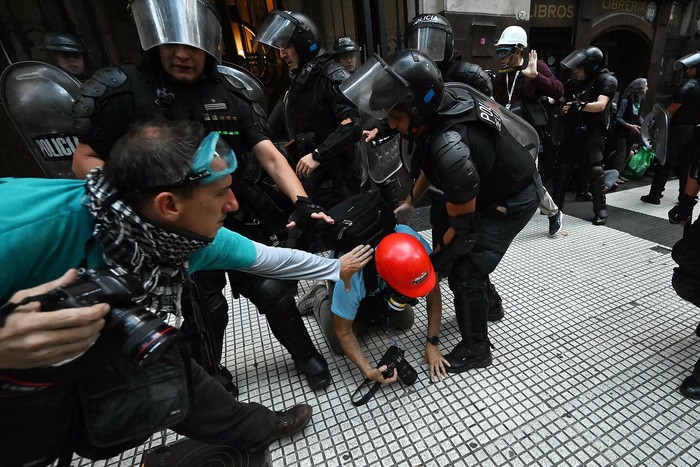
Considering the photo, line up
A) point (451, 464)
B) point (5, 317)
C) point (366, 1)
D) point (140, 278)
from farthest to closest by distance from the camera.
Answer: point (366, 1) < point (451, 464) < point (140, 278) < point (5, 317)

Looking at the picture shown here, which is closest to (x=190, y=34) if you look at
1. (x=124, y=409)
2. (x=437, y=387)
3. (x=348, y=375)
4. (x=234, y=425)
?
(x=124, y=409)

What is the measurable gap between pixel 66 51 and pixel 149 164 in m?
2.75

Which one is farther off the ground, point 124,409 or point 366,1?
point 366,1

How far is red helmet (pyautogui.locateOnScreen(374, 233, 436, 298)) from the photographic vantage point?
1490 millimetres

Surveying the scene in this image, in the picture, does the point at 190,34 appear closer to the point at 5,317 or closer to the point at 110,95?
the point at 110,95

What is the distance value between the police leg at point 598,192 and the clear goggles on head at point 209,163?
3933 millimetres

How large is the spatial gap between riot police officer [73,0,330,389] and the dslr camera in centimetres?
50

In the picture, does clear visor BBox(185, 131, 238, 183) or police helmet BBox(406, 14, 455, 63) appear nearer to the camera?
clear visor BBox(185, 131, 238, 183)

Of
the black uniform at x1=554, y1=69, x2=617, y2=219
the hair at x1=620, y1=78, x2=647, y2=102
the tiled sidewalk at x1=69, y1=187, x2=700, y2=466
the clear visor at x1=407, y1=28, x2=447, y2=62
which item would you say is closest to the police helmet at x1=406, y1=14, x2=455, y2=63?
the clear visor at x1=407, y1=28, x2=447, y2=62

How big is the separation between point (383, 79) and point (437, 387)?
61.8 inches

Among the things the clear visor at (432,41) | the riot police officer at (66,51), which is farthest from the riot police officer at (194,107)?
the clear visor at (432,41)

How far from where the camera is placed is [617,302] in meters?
2.30

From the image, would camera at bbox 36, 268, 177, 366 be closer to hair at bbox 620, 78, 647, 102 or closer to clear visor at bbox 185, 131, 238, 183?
clear visor at bbox 185, 131, 238, 183

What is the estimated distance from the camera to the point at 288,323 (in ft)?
5.73
